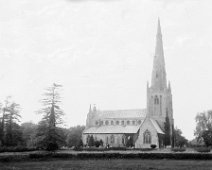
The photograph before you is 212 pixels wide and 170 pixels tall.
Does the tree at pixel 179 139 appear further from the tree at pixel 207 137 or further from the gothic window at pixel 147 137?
the gothic window at pixel 147 137

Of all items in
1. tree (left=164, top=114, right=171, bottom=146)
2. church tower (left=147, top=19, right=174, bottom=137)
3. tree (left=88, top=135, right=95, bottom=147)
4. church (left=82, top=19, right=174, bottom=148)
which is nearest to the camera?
tree (left=164, top=114, right=171, bottom=146)

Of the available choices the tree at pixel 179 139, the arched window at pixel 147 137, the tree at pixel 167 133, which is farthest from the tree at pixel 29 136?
the tree at pixel 179 139

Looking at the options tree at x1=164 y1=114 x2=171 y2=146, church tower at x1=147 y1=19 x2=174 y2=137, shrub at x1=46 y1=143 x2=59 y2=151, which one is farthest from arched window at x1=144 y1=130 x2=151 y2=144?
shrub at x1=46 y1=143 x2=59 y2=151

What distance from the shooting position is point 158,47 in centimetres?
9088

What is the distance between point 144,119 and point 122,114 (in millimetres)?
14928

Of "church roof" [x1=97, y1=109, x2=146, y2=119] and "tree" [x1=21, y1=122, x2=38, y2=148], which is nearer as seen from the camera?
"tree" [x1=21, y1=122, x2=38, y2=148]

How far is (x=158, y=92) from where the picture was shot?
89688 mm

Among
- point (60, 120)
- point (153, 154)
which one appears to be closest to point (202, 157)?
point (153, 154)

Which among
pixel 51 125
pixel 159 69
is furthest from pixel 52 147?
pixel 159 69

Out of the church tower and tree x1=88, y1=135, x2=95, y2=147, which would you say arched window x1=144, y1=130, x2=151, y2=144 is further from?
tree x1=88, y1=135, x2=95, y2=147

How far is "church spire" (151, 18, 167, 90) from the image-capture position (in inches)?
3531

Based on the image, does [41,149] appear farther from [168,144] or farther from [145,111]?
[145,111]

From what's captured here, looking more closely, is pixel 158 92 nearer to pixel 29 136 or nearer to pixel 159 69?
pixel 159 69

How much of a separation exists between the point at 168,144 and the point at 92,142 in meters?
19.3
